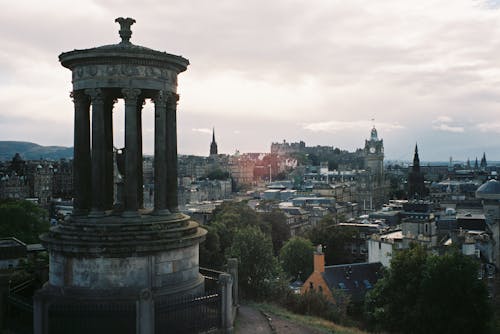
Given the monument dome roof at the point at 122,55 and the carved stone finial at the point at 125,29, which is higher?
the carved stone finial at the point at 125,29

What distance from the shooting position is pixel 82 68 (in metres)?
18.8

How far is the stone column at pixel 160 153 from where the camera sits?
18984 mm

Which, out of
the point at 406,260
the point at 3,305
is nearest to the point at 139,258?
the point at 3,305

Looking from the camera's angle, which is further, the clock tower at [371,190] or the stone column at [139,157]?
the clock tower at [371,190]

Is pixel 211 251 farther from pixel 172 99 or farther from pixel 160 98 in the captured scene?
pixel 160 98

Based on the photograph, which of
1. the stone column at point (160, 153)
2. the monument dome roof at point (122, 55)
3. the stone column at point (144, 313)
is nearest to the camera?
the stone column at point (144, 313)

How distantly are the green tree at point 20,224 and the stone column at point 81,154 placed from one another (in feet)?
130

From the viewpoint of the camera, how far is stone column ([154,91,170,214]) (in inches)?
747

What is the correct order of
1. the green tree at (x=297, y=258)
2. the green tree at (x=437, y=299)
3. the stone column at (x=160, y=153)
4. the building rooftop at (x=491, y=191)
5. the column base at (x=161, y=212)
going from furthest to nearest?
the building rooftop at (x=491, y=191) < the green tree at (x=297, y=258) < the green tree at (x=437, y=299) < the stone column at (x=160, y=153) < the column base at (x=161, y=212)

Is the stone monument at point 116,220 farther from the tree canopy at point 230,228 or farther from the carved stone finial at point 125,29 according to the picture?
the tree canopy at point 230,228

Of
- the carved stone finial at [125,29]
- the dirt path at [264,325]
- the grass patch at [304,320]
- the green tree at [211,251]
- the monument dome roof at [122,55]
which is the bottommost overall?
the green tree at [211,251]

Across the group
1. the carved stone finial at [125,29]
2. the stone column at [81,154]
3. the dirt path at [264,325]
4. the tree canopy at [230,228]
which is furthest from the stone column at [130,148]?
the tree canopy at [230,228]

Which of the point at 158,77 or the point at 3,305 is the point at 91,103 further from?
the point at 3,305

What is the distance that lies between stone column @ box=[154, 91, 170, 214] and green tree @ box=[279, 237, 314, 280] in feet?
146
